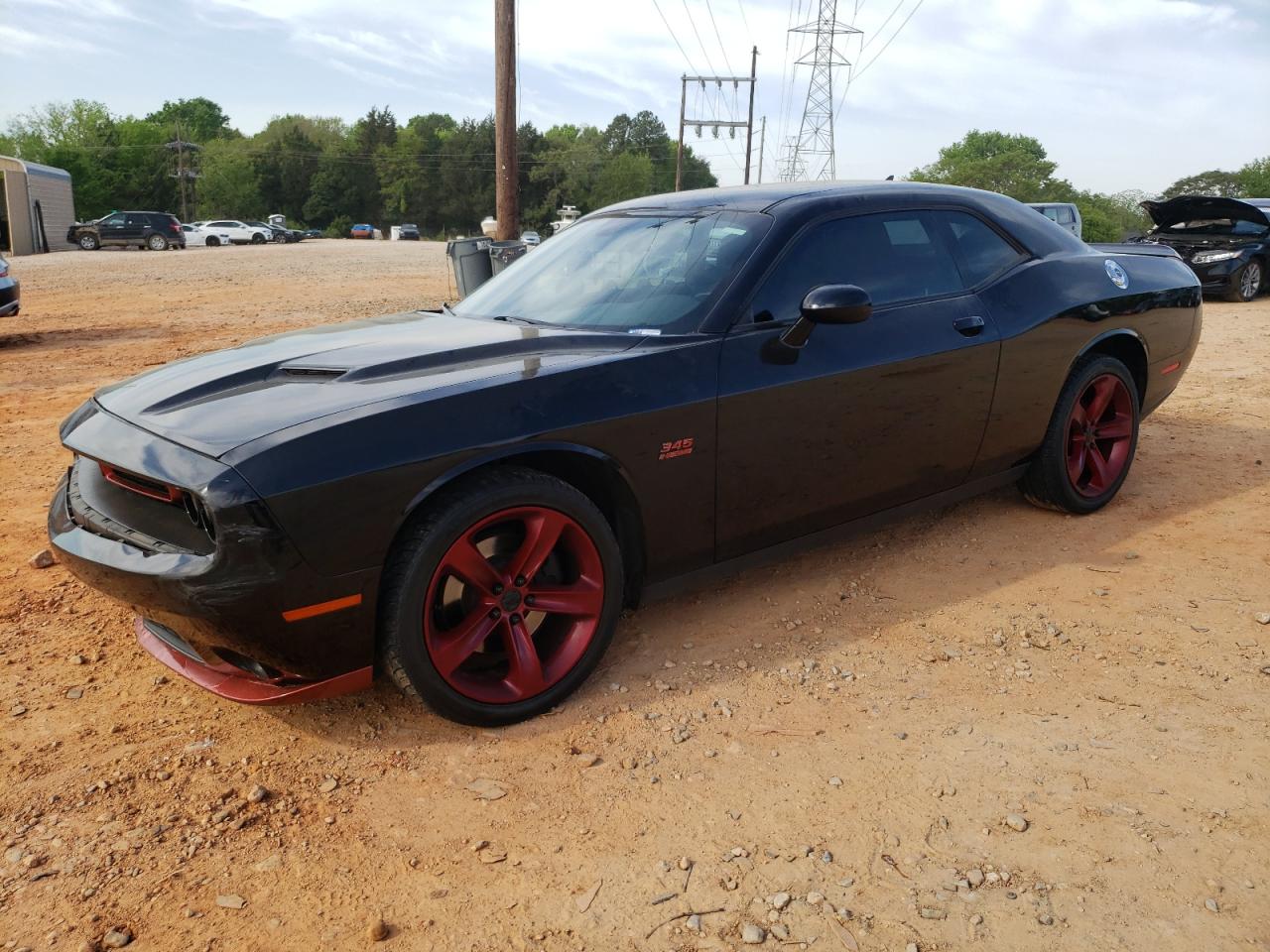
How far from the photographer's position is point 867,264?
360 cm

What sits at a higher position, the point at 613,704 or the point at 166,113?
the point at 166,113

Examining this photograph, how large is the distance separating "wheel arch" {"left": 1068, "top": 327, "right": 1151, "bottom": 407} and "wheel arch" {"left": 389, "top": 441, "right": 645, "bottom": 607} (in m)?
2.41

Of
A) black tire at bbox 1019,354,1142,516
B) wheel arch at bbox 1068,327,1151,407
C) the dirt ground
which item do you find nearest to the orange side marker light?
the dirt ground

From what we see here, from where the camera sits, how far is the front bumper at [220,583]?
2309 millimetres

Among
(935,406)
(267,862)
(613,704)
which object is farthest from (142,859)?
(935,406)

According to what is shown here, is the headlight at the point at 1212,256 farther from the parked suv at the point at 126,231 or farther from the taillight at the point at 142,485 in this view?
the parked suv at the point at 126,231

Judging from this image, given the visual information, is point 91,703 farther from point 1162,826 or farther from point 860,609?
point 1162,826

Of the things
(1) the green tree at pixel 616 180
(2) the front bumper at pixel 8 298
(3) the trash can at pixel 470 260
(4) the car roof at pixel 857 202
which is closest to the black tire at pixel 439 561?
(4) the car roof at pixel 857 202

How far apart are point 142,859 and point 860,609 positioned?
2474mm

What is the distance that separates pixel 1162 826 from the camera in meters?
2.35

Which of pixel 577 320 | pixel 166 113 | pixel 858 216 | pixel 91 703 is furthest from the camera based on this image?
pixel 166 113

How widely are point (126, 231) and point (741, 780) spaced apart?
4201cm

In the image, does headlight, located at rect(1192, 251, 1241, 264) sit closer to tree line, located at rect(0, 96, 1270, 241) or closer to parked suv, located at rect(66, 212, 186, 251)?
parked suv, located at rect(66, 212, 186, 251)

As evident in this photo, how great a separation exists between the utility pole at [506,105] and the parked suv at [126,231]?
102ft
